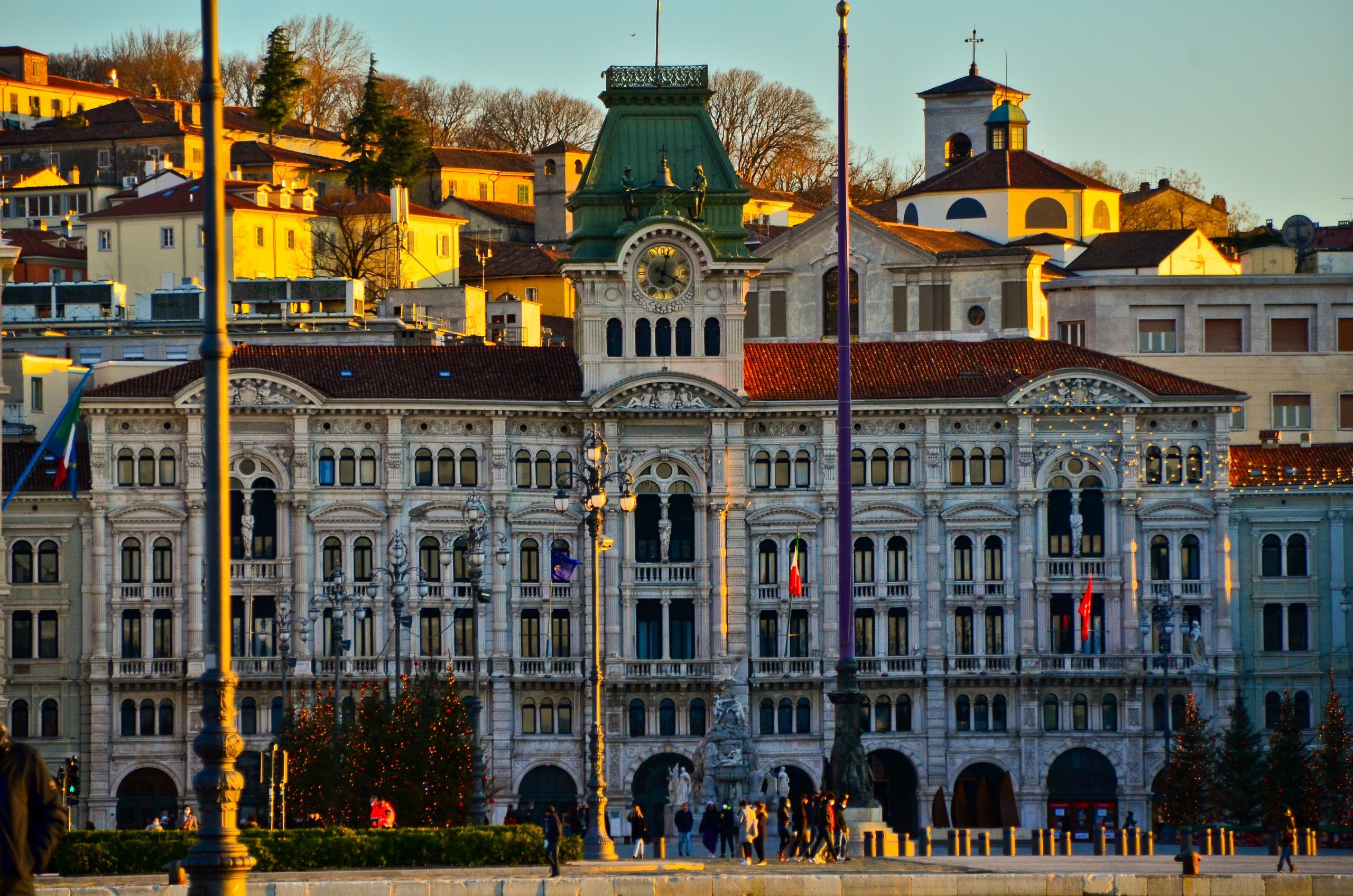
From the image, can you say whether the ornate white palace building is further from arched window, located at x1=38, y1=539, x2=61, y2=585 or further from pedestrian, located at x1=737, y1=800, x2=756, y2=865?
pedestrian, located at x1=737, y1=800, x2=756, y2=865

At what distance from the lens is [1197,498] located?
299ft

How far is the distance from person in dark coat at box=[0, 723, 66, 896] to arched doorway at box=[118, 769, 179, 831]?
63234 mm

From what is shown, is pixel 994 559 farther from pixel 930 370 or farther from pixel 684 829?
pixel 684 829

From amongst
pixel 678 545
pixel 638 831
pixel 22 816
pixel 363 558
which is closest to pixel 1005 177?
pixel 678 545

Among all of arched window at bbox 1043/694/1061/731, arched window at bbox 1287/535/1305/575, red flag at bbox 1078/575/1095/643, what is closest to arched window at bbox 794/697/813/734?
arched window at bbox 1043/694/1061/731

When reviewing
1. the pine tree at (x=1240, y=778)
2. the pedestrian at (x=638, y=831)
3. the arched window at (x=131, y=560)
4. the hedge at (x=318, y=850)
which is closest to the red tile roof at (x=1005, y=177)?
the pine tree at (x=1240, y=778)

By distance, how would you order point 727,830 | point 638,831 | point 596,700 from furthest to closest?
1. point 638,831
2. point 727,830
3. point 596,700

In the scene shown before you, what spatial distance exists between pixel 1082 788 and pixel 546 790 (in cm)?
1592

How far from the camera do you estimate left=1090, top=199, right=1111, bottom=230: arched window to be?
12200 cm

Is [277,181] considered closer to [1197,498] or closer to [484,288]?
[484,288]

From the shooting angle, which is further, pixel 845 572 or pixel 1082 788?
pixel 1082 788

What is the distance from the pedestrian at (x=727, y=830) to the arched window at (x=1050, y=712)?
75.7 ft

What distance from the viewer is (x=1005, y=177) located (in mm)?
118500

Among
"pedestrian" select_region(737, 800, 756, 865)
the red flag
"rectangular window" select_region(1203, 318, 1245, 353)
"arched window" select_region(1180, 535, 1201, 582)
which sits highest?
"rectangular window" select_region(1203, 318, 1245, 353)
